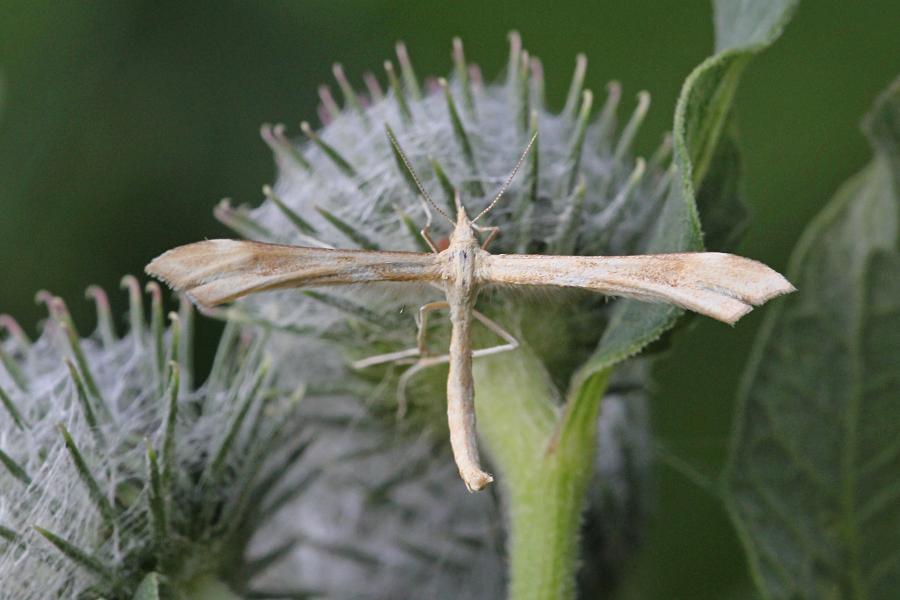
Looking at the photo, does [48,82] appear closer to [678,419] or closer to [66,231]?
[66,231]

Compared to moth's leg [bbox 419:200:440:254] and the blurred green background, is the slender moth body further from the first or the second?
the blurred green background

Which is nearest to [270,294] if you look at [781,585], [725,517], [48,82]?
[781,585]

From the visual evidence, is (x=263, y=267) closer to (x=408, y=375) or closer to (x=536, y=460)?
(x=408, y=375)

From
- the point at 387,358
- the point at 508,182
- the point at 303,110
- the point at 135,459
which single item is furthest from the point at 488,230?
the point at 303,110

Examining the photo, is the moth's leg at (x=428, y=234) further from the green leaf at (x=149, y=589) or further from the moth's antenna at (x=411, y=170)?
the green leaf at (x=149, y=589)

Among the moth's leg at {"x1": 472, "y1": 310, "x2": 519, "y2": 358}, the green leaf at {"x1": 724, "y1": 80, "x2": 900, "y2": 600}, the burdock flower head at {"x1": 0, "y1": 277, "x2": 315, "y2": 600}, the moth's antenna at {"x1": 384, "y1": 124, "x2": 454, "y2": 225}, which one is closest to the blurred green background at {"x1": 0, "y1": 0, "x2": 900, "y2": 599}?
the green leaf at {"x1": 724, "y1": 80, "x2": 900, "y2": 600}

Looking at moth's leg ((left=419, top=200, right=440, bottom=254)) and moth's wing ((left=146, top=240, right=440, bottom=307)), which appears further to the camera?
moth's leg ((left=419, top=200, right=440, bottom=254))
